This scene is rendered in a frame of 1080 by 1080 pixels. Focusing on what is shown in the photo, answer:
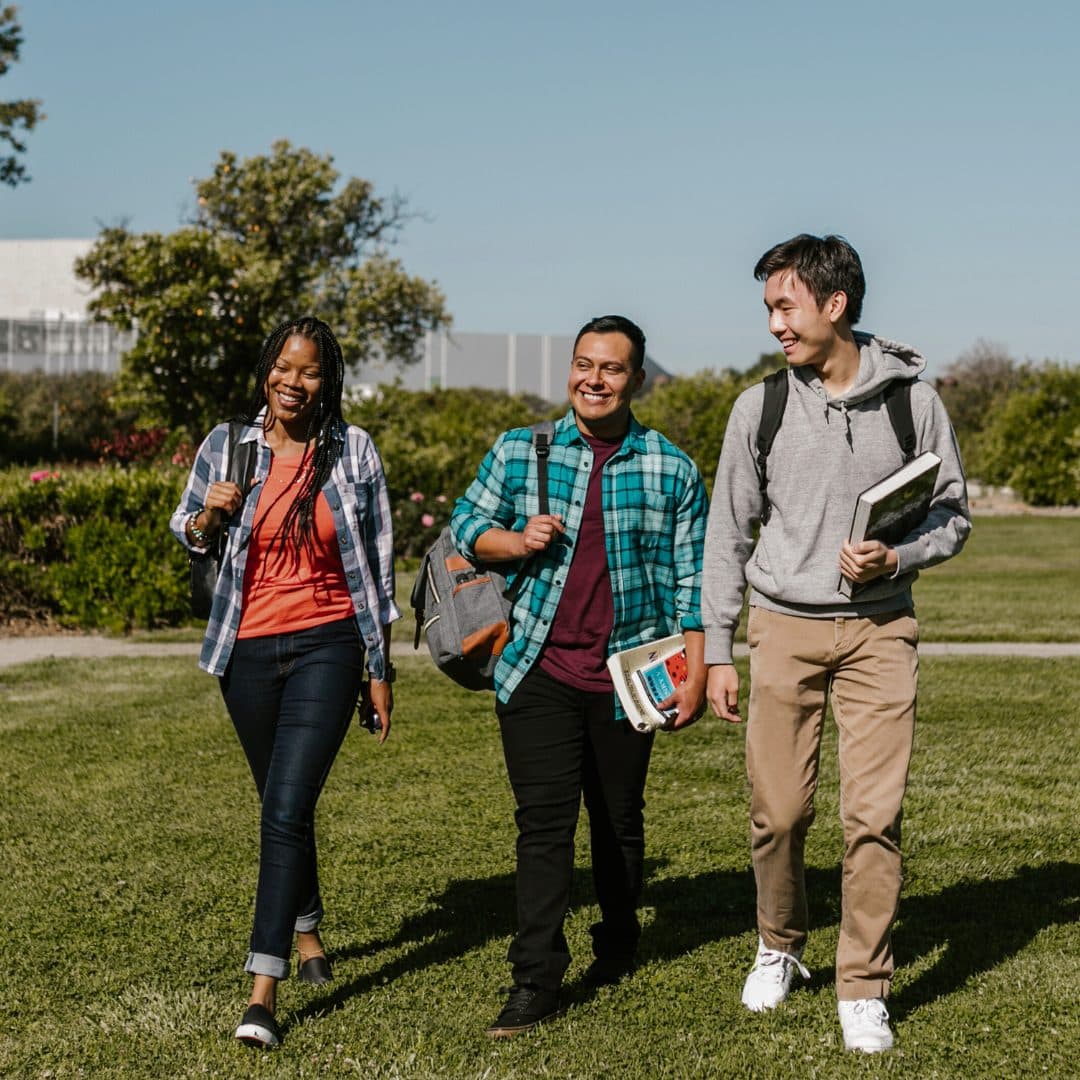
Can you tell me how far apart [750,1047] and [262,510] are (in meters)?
1.96

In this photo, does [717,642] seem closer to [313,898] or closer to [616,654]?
[616,654]

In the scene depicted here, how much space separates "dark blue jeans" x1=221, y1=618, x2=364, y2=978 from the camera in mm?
3910

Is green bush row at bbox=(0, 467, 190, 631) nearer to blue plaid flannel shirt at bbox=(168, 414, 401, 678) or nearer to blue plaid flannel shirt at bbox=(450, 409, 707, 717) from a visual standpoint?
blue plaid flannel shirt at bbox=(168, 414, 401, 678)

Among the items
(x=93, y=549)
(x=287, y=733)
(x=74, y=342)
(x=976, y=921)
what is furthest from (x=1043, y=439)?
(x=74, y=342)

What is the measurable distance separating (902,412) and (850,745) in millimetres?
887

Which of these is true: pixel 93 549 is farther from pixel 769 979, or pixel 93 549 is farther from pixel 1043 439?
pixel 1043 439

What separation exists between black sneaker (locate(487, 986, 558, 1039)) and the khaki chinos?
0.74 meters

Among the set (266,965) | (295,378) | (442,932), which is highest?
(295,378)

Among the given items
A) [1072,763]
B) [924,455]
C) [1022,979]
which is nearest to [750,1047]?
[1022,979]

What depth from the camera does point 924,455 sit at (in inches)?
144

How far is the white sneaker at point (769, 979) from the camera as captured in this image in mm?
4082

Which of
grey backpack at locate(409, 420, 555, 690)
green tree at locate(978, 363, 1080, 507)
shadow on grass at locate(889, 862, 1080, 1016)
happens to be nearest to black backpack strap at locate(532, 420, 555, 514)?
grey backpack at locate(409, 420, 555, 690)

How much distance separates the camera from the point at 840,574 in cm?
378

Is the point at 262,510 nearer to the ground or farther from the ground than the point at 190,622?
farther from the ground
